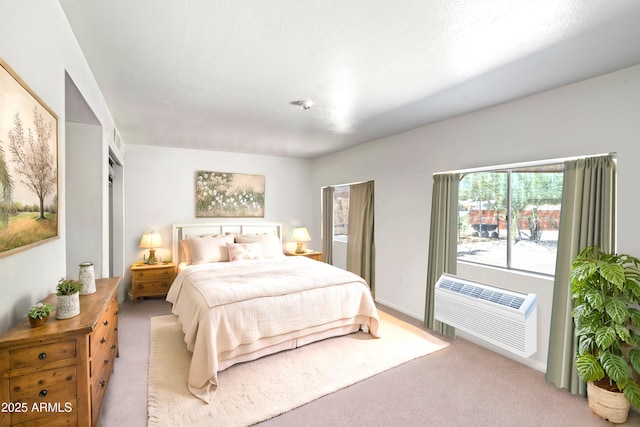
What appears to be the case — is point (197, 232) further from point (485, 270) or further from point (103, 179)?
point (485, 270)

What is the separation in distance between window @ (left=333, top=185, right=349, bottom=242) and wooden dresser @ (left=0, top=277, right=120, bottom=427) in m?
4.27

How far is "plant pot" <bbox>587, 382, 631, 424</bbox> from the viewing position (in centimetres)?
200

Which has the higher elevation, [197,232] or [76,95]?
[76,95]

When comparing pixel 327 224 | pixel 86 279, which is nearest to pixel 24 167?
pixel 86 279

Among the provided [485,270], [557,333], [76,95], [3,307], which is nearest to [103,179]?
[76,95]

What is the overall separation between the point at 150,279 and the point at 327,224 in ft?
10.2

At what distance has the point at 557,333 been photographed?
98.0 inches

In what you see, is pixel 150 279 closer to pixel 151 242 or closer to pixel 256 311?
pixel 151 242

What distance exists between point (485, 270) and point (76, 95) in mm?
3860

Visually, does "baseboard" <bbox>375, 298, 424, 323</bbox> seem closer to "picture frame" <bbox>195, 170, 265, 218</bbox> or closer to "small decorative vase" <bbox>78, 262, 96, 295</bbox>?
"picture frame" <bbox>195, 170, 265, 218</bbox>

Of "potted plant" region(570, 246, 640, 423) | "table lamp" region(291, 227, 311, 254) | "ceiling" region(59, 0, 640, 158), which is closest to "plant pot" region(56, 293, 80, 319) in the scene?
"ceiling" region(59, 0, 640, 158)

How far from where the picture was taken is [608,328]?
1.99m

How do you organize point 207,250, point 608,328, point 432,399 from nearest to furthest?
point 608,328
point 432,399
point 207,250

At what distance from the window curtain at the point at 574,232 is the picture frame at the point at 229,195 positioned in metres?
4.48
